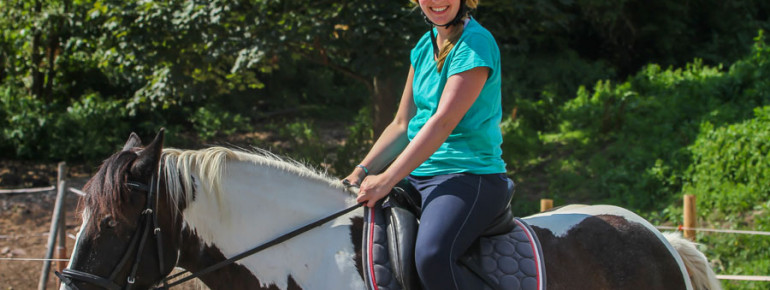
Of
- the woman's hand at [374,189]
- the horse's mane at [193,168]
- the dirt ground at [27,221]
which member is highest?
the horse's mane at [193,168]

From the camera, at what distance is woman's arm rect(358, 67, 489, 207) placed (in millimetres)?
2514

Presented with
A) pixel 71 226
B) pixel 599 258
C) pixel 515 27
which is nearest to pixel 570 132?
pixel 515 27

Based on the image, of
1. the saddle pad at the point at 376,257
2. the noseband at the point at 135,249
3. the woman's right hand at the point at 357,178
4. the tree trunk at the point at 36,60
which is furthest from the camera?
the tree trunk at the point at 36,60

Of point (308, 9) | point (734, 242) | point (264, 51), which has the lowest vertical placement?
point (734, 242)

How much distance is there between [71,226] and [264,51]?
3.55m

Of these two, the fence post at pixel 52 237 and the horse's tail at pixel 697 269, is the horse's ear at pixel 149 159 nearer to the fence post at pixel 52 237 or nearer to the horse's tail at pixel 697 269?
the horse's tail at pixel 697 269

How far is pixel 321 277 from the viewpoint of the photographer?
103 inches

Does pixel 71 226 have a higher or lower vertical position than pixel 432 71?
lower

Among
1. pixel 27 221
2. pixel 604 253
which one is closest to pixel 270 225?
pixel 604 253

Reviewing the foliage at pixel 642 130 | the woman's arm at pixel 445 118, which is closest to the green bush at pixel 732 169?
the foliage at pixel 642 130

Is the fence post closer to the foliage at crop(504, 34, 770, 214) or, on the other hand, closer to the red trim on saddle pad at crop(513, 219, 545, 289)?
the red trim on saddle pad at crop(513, 219, 545, 289)

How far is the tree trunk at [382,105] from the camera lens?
10305 millimetres

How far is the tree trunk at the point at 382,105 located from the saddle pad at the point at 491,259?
7494 millimetres

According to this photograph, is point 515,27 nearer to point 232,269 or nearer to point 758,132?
point 758,132
